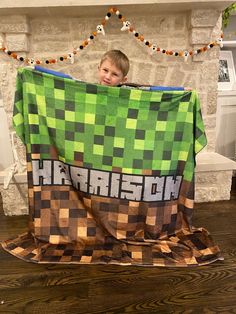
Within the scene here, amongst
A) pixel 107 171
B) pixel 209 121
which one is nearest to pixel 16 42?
pixel 107 171

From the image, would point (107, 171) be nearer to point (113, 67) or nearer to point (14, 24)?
point (113, 67)

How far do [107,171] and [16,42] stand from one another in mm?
1133

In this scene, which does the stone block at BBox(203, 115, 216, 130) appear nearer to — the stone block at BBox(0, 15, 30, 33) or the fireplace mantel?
the fireplace mantel

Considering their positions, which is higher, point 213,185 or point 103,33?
point 103,33

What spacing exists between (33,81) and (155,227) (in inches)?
41.8

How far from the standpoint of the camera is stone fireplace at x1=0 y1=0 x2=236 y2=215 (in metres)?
1.76

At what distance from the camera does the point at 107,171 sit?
4.83 ft

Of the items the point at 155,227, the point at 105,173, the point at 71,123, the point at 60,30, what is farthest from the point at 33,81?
the point at 155,227

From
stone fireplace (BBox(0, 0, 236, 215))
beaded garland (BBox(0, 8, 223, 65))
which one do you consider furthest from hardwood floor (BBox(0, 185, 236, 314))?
beaded garland (BBox(0, 8, 223, 65))

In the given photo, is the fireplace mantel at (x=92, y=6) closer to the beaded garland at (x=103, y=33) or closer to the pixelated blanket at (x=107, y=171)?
the beaded garland at (x=103, y=33)

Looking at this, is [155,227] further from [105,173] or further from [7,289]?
[7,289]

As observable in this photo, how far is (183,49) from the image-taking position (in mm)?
1973

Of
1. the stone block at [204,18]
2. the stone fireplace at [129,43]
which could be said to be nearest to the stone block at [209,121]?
the stone fireplace at [129,43]

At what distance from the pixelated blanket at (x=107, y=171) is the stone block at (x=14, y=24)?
0.63 metres
